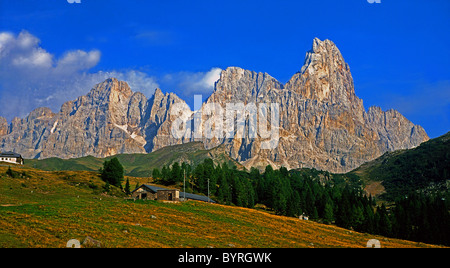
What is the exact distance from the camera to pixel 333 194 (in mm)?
199875

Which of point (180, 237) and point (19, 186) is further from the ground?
point (19, 186)

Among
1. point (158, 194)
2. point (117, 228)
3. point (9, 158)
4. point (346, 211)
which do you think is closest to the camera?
point (117, 228)

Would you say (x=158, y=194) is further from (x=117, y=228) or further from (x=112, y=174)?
(x=117, y=228)

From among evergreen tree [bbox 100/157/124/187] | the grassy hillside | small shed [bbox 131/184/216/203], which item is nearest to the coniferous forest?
small shed [bbox 131/184/216/203]

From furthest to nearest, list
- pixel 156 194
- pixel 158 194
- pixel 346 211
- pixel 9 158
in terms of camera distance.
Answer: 1. pixel 9 158
2. pixel 346 211
3. pixel 156 194
4. pixel 158 194

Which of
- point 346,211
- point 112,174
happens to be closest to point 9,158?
point 112,174

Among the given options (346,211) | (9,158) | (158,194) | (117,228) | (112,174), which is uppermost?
(9,158)

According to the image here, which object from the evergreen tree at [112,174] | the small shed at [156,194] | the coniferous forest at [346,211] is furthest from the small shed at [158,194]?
the evergreen tree at [112,174]

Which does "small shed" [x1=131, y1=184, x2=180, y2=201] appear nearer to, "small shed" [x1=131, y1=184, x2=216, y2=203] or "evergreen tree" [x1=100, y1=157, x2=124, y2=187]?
"small shed" [x1=131, y1=184, x2=216, y2=203]

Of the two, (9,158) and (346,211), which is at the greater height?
(9,158)
